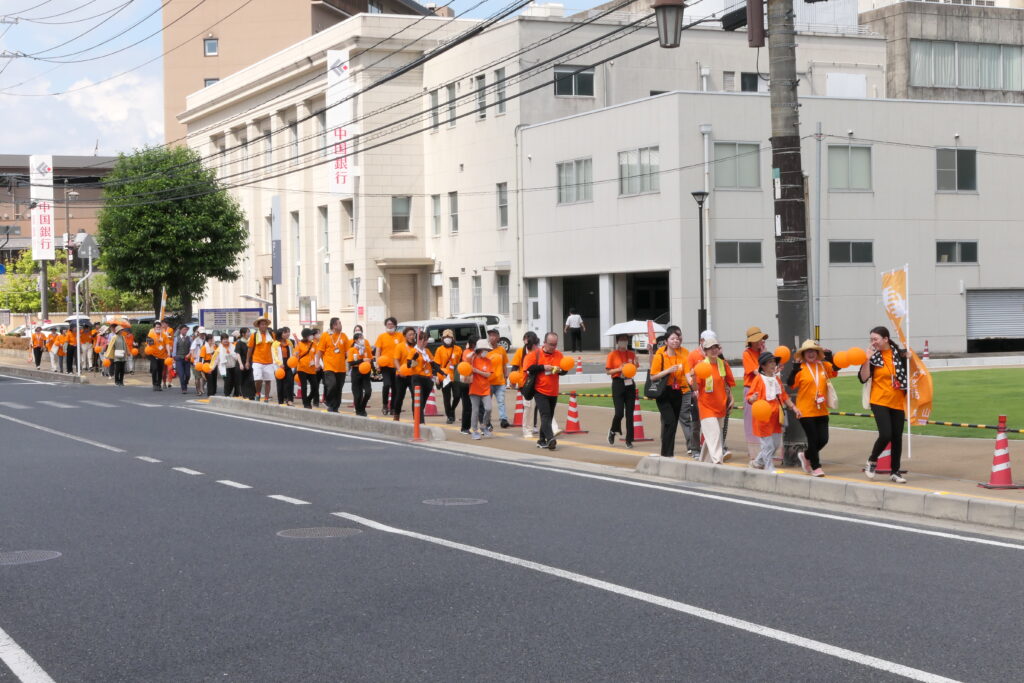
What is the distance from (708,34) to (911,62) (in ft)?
→ 43.1

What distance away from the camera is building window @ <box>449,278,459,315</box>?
188ft

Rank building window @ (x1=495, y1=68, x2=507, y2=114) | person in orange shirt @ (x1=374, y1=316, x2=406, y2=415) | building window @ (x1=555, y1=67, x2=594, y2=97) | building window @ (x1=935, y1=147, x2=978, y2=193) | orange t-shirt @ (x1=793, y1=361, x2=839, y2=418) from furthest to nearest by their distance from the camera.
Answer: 1. building window @ (x1=495, y1=68, x2=507, y2=114)
2. building window @ (x1=555, y1=67, x2=594, y2=97)
3. building window @ (x1=935, y1=147, x2=978, y2=193)
4. person in orange shirt @ (x1=374, y1=316, x2=406, y2=415)
5. orange t-shirt @ (x1=793, y1=361, x2=839, y2=418)

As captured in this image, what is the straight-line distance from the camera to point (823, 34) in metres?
58.6

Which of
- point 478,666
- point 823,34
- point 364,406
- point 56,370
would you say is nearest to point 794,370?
point 478,666

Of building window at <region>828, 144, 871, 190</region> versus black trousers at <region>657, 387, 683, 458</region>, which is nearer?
black trousers at <region>657, 387, 683, 458</region>

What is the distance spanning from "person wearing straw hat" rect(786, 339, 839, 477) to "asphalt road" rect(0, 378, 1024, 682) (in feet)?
4.59

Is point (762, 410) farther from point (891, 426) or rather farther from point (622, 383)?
point (622, 383)

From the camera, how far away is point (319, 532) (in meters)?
11.2

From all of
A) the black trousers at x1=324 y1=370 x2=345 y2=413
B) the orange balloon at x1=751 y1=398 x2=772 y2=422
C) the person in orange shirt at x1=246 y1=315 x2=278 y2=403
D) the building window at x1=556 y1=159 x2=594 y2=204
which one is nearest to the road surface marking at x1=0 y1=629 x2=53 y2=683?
A: the orange balloon at x1=751 y1=398 x2=772 y2=422

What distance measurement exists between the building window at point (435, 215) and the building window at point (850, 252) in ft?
62.7

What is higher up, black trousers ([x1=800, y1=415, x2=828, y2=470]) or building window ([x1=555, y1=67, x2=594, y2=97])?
building window ([x1=555, y1=67, x2=594, y2=97])

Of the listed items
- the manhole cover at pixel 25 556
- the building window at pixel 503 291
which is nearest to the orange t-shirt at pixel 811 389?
the manhole cover at pixel 25 556

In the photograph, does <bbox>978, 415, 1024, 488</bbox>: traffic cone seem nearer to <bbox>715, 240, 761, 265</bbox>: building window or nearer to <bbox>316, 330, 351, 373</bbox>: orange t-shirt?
<bbox>316, 330, 351, 373</bbox>: orange t-shirt

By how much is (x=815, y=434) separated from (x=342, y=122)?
48.0 meters
